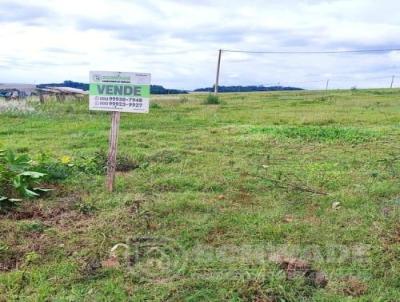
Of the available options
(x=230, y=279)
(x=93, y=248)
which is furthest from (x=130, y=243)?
(x=230, y=279)

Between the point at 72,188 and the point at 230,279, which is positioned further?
the point at 72,188

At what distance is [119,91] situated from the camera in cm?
462

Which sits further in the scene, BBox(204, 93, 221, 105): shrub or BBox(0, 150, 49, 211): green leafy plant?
BBox(204, 93, 221, 105): shrub

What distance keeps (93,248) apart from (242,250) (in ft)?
3.41

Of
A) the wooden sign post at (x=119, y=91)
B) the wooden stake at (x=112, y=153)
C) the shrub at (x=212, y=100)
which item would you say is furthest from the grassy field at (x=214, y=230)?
the shrub at (x=212, y=100)

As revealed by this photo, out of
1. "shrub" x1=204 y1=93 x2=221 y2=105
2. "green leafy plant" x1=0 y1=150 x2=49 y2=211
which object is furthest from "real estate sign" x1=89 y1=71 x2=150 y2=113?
"shrub" x1=204 y1=93 x2=221 y2=105

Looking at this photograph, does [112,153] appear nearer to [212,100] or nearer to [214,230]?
[214,230]

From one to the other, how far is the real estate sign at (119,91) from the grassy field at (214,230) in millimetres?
840

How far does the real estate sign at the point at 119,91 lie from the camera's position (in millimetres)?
4582

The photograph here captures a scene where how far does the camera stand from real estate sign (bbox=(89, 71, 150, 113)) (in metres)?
4.58

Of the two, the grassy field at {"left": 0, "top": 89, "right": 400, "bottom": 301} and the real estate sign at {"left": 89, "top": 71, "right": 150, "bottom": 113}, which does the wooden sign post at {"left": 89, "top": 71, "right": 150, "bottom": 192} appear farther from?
the grassy field at {"left": 0, "top": 89, "right": 400, "bottom": 301}

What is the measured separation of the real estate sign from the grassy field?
840mm

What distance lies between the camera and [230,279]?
2967 mm

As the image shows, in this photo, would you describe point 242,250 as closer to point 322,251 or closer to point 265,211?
point 322,251
